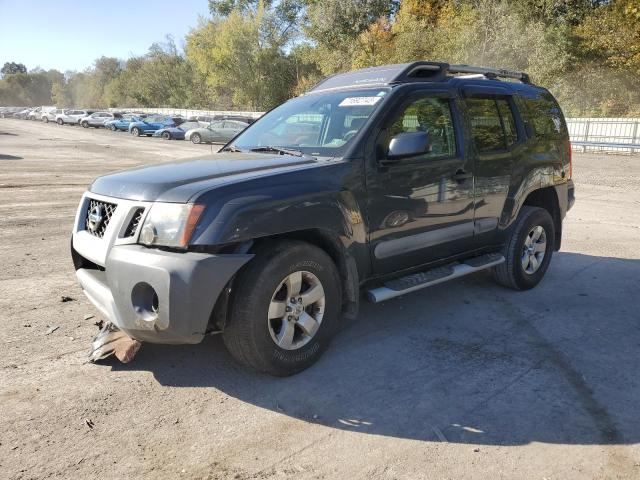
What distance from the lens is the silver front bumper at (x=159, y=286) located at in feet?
9.86

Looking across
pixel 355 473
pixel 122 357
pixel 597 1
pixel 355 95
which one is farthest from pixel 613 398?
pixel 597 1

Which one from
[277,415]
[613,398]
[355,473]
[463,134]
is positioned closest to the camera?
[355,473]

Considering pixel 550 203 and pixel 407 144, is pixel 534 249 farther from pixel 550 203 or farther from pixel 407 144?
pixel 407 144

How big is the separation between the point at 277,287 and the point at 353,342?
104 cm

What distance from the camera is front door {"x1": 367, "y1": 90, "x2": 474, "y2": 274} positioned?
391cm

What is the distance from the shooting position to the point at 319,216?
3510 mm

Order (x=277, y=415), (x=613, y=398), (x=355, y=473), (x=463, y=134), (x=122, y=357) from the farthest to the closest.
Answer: (x=463, y=134) < (x=122, y=357) < (x=613, y=398) < (x=277, y=415) < (x=355, y=473)

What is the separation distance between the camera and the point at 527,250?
5.37m

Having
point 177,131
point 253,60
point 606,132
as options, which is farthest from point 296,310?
point 253,60

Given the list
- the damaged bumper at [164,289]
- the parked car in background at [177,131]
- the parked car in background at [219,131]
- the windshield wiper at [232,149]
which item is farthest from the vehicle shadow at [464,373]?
the parked car in background at [177,131]

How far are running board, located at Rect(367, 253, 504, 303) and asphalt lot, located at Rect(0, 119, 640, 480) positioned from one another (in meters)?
0.40

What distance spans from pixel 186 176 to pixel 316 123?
133 centimetres

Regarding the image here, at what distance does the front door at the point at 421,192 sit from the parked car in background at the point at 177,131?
32.1 m

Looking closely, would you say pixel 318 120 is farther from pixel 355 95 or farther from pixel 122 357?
pixel 122 357
